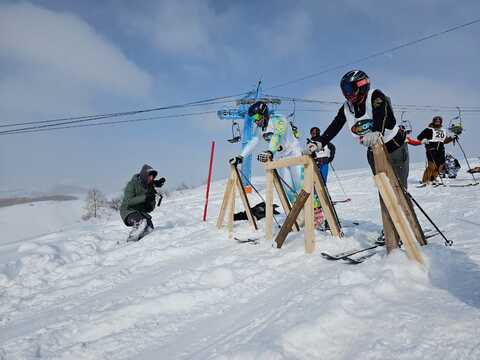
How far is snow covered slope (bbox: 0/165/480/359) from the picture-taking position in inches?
74.5

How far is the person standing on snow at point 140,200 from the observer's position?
691 cm

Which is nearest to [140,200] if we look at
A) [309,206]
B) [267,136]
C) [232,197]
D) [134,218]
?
[134,218]

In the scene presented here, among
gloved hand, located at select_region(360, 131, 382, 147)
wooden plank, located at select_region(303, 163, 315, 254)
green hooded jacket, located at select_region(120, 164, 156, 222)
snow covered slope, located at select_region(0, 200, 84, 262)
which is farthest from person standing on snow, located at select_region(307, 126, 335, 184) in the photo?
snow covered slope, located at select_region(0, 200, 84, 262)

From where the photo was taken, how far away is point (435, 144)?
10625 millimetres

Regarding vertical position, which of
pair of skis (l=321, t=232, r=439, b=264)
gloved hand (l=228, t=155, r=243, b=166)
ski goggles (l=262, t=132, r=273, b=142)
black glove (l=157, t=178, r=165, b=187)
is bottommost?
pair of skis (l=321, t=232, r=439, b=264)

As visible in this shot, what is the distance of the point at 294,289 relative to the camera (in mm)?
2918

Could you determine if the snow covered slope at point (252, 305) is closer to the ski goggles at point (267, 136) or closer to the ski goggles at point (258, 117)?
the ski goggles at point (267, 136)

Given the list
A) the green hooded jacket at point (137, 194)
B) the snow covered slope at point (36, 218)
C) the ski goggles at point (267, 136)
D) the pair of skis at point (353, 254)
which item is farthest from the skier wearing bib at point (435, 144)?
the snow covered slope at point (36, 218)

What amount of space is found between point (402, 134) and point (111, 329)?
3802 millimetres

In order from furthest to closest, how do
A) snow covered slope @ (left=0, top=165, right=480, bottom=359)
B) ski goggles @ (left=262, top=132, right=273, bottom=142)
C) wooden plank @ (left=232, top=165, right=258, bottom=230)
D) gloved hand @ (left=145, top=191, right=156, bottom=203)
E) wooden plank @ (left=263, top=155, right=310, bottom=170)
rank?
gloved hand @ (left=145, top=191, right=156, bottom=203) < ski goggles @ (left=262, top=132, right=273, bottom=142) < wooden plank @ (left=232, top=165, right=258, bottom=230) < wooden plank @ (left=263, top=155, right=310, bottom=170) < snow covered slope @ (left=0, top=165, right=480, bottom=359)

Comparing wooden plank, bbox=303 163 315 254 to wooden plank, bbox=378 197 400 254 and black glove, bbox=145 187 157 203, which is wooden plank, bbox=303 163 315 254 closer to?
wooden plank, bbox=378 197 400 254

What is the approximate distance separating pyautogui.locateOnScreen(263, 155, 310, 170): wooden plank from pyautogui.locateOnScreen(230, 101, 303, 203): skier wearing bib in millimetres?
946

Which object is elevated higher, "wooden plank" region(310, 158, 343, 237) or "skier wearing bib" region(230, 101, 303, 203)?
"skier wearing bib" region(230, 101, 303, 203)

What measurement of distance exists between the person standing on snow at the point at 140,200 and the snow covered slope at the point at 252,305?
176cm
